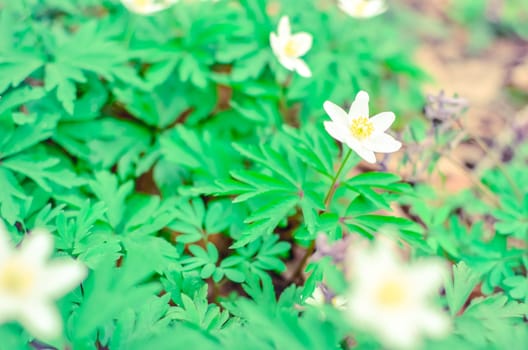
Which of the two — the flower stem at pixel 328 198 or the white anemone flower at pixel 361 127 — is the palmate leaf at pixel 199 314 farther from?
the white anemone flower at pixel 361 127

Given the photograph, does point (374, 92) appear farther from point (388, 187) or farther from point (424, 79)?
point (388, 187)

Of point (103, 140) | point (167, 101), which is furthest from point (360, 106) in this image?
point (103, 140)

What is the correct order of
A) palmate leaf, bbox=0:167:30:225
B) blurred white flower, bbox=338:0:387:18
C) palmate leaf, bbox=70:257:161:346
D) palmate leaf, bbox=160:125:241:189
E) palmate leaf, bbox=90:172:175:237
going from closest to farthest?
1. palmate leaf, bbox=70:257:161:346
2. palmate leaf, bbox=0:167:30:225
3. palmate leaf, bbox=90:172:175:237
4. palmate leaf, bbox=160:125:241:189
5. blurred white flower, bbox=338:0:387:18

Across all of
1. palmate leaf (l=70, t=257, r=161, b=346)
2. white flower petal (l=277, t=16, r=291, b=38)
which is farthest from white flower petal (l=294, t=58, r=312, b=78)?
palmate leaf (l=70, t=257, r=161, b=346)

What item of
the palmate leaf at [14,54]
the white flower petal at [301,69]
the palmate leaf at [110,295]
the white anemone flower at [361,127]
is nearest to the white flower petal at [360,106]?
the white anemone flower at [361,127]

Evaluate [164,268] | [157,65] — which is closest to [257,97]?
[157,65]

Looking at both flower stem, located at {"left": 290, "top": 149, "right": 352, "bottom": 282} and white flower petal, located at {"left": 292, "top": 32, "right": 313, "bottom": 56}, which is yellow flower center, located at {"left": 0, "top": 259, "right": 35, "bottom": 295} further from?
white flower petal, located at {"left": 292, "top": 32, "right": 313, "bottom": 56}
